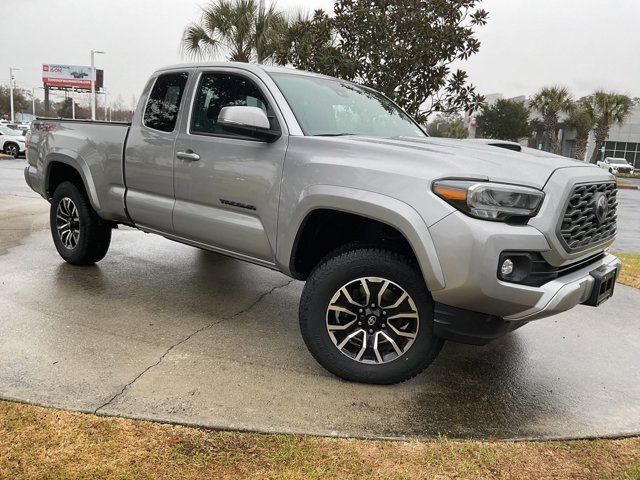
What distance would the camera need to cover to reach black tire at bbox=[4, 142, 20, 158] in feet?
83.4

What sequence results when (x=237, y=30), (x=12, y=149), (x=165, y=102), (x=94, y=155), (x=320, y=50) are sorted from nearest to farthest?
(x=165, y=102)
(x=94, y=155)
(x=320, y=50)
(x=237, y=30)
(x=12, y=149)

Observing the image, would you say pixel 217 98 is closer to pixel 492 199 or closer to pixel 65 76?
pixel 492 199

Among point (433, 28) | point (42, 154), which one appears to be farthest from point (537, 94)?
point (42, 154)

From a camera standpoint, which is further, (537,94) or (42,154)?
(537,94)

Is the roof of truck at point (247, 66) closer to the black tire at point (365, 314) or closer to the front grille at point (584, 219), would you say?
the black tire at point (365, 314)

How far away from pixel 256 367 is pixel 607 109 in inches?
1642

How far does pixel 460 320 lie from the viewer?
2.95 metres

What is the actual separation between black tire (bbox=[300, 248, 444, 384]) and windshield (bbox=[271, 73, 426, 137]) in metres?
0.97

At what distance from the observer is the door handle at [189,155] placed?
13.4 feet

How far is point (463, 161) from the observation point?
2986 millimetres

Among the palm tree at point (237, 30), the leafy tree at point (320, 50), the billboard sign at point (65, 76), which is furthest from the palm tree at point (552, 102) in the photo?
the billboard sign at point (65, 76)

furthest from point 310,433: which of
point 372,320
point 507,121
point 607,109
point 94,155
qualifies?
point 507,121

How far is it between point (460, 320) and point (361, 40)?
15.2 ft

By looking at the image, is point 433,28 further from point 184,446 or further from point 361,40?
point 184,446
